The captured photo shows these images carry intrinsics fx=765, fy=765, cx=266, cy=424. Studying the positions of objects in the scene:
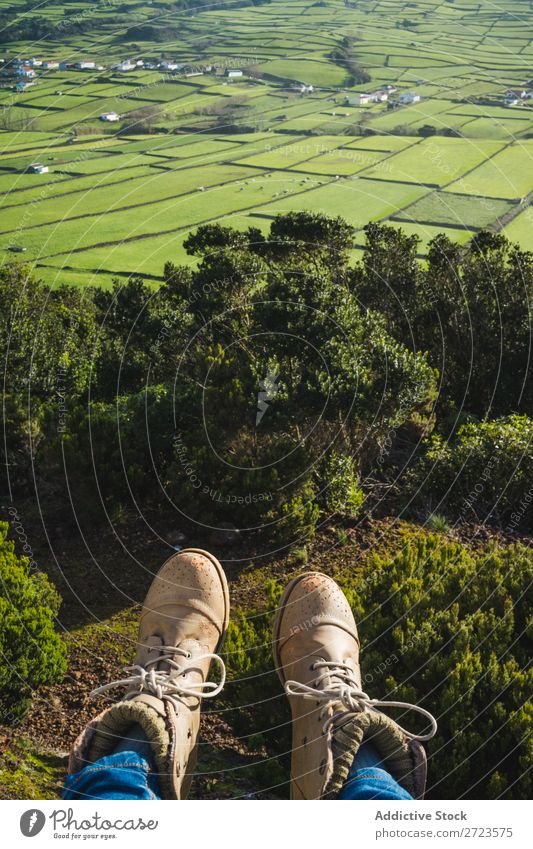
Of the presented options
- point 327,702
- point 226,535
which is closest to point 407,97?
point 226,535

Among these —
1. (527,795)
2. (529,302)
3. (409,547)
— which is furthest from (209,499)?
(529,302)

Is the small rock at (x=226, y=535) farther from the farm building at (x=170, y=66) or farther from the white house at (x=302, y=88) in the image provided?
the white house at (x=302, y=88)

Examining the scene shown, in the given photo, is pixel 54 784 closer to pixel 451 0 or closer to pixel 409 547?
pixel 409 547

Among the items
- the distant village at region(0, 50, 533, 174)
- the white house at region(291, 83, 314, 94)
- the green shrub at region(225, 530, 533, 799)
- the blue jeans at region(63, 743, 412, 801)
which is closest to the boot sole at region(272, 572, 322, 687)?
the green shrub at region(225, 530, 533, 799)

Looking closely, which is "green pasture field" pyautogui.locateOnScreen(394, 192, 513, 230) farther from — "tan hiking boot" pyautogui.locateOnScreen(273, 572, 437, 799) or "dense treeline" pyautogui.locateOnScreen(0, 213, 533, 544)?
"tan hiking boot" pyautogui.locateOnScreen(273, 572, 437, 799)

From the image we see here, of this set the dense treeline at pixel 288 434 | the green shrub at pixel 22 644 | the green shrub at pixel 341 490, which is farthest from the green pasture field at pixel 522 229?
the green shrub at pixel 22 644

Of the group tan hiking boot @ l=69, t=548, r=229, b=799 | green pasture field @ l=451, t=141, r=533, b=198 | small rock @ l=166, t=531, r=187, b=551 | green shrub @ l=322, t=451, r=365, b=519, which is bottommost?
green pasture field @ l=451, t=141, r=533, b=198

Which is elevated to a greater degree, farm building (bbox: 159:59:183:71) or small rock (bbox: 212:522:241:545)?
farm building (bbox: 159:59:183:71)
